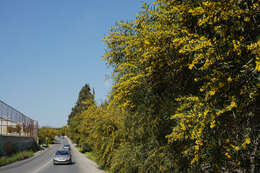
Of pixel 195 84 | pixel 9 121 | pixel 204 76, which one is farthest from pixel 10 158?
pixel 204 76

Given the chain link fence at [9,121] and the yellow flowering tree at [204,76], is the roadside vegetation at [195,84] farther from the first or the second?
the chain link fence at [9,121]

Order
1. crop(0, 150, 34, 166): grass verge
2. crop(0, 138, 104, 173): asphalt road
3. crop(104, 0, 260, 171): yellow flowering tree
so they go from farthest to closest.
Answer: crop(0, 150, 34, 166): grass verge, crop(0, 138, 104, 173): asphalt road, crop(104, 0, 260, 171): yellow flowering tree

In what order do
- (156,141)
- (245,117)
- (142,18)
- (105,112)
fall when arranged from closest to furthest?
(245,117) < (142,18) < (156,141) < (105,112)

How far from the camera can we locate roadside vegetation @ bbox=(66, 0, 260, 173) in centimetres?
577

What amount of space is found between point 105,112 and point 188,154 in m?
14.5

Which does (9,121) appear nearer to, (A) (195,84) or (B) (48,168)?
(B) (48,168)

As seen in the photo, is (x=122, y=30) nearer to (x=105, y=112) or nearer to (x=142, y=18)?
(x=142, y=18)

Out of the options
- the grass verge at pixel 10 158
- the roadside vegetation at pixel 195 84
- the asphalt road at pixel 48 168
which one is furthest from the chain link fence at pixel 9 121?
the roadside vegetation at pixel 195 84

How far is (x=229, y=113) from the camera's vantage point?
21.9 feet

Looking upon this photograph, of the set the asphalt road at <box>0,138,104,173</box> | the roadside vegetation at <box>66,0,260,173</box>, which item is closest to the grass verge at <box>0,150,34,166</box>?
the asphalt road at <box>0,138,104,173</box>

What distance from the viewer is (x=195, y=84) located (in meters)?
7.90

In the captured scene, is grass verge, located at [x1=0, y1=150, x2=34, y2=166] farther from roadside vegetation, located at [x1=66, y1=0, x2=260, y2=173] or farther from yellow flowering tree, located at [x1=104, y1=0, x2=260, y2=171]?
yellow flowering tree, located at [x1=104, y1=0, x2=260, y2=171]

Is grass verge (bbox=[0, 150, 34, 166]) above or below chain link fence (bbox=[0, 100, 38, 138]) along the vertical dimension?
below

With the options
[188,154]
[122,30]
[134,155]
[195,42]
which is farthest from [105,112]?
[195,42]
